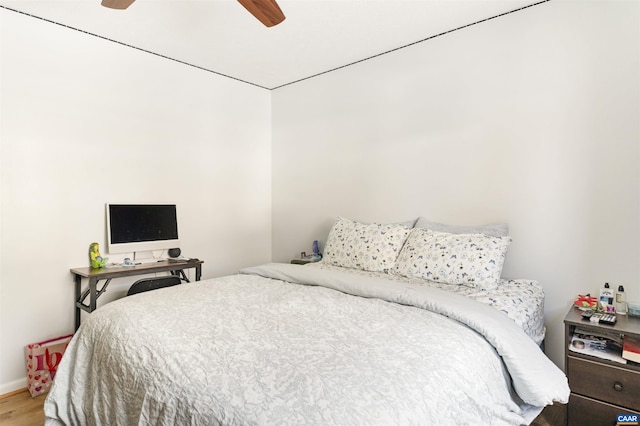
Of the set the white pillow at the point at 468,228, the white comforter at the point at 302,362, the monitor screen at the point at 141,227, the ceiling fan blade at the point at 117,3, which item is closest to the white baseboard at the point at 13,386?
the monitor screen at the point at 141,227

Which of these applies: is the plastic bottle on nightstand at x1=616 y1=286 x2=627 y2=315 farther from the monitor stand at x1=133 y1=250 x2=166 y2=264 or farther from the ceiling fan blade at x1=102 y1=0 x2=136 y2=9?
the monitor stand at x1=133 y1=250 x2=166 y2=264

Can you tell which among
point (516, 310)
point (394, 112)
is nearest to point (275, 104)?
point (394, 112)

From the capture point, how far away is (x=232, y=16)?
2480 millimetres

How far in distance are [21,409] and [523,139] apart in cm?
361

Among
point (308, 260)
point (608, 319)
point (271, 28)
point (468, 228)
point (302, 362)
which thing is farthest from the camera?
point (308, 260)

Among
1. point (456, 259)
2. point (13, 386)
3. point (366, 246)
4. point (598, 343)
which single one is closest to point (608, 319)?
point (598, 343)

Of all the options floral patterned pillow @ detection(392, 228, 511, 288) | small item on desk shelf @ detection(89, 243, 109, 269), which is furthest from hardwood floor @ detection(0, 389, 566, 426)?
small item on desk shelf @ detection(89, 243, 109, 269)

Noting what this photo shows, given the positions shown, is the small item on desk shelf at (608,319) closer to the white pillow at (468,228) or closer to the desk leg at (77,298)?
the white pillow at (468,228)

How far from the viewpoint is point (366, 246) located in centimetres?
271

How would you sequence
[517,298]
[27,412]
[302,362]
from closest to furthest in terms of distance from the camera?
[302,362] < [517,298] < [27,412]

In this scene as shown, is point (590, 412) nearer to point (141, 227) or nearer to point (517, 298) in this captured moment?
point (517, 298)

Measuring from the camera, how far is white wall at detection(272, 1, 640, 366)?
205 centimetres

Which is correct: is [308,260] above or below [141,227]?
below

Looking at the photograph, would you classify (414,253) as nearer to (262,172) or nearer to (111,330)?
(111,330)
